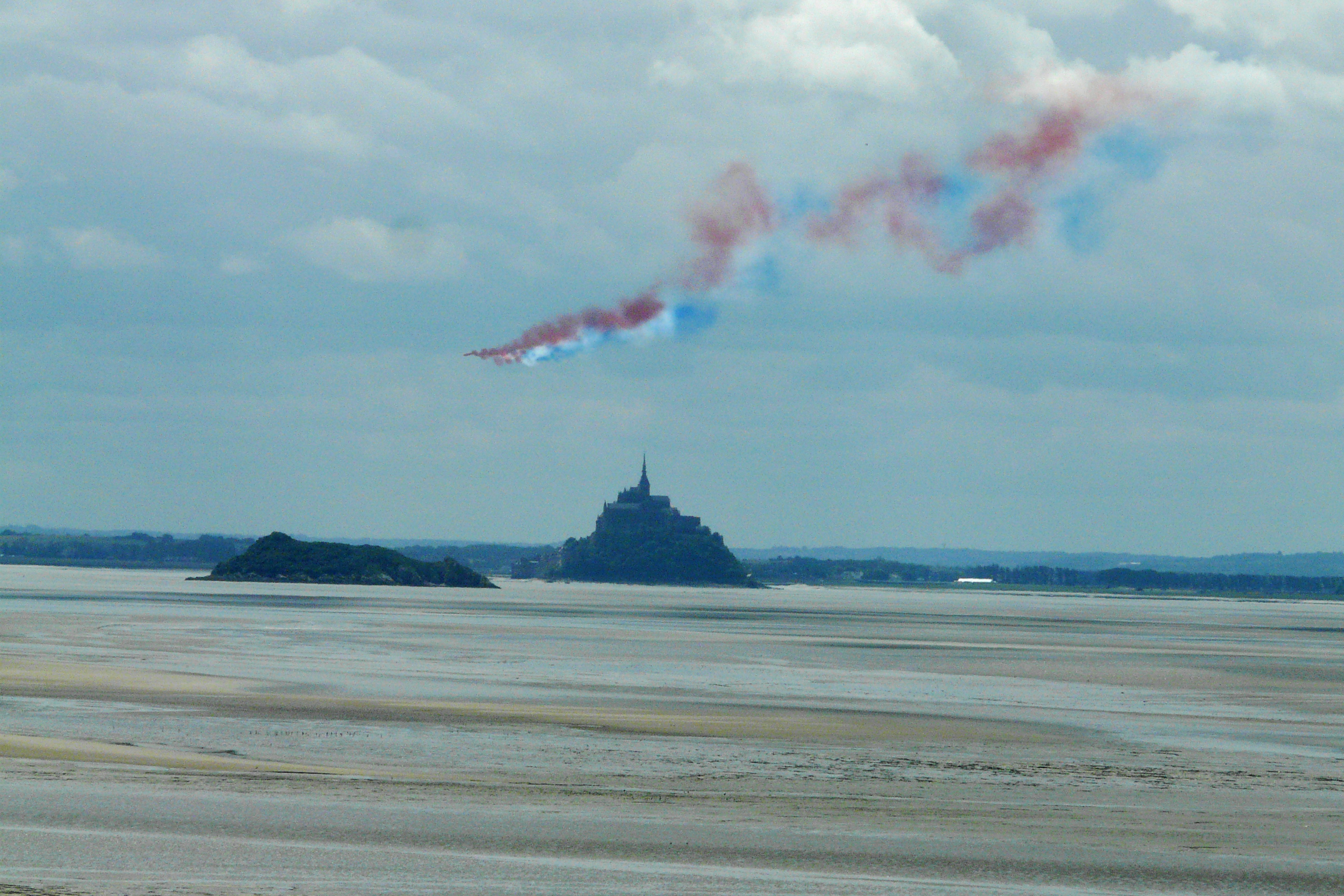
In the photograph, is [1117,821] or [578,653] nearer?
[1117,821]

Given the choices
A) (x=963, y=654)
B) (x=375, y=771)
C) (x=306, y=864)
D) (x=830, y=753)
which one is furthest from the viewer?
(x=963, y=654)

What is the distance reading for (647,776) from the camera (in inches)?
1208

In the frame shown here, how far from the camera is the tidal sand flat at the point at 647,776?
21.4m

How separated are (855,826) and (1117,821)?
4506mm

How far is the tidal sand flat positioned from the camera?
70.1 ft

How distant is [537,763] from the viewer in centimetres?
3231

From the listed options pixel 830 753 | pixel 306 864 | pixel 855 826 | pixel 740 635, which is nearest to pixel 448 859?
pixel 306 864

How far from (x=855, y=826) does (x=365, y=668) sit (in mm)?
38106

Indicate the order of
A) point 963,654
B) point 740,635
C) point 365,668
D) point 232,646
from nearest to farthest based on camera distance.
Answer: point 365,668 → point 232,646 → point 963,654 → point 740,635

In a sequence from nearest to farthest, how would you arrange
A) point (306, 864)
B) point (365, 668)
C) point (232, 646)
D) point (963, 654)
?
point (306, 864)
point (365, 668)
point (232, 646)
point (963, 654)

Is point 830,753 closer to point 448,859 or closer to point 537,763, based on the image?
point 537,763

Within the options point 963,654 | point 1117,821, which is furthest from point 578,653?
point 1117,821

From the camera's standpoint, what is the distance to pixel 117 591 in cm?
18462

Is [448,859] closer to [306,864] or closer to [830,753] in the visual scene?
[306,864]
